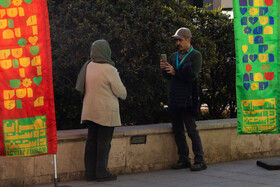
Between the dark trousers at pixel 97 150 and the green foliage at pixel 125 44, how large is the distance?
1448mm

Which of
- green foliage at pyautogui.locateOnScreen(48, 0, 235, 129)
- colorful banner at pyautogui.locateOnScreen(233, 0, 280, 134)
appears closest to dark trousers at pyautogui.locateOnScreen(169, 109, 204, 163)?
colorful banner at pyautogui.locateOnScreen(233, 0, 280, 134)

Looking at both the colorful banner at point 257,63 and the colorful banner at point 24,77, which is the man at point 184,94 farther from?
the colorful banner at point 24,77

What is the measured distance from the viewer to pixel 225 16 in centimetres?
1190

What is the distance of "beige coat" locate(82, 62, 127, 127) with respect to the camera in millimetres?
7566

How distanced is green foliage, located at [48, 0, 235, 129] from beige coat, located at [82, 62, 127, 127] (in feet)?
3.99

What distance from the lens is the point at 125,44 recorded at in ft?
30.1

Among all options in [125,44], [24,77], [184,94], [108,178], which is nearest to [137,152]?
[108,178]

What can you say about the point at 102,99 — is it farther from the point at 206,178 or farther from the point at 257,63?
the point at 257,63

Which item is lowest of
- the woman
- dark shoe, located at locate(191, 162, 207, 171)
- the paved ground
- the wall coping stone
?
the paved ground

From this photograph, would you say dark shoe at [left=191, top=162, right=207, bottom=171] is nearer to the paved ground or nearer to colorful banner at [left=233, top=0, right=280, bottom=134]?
the paved ground

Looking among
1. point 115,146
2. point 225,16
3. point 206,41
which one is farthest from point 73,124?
point 225,16

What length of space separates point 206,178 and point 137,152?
3.57 ft

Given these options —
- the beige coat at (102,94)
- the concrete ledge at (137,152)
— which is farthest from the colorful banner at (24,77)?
the beige coat at (102,94)

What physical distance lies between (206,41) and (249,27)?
2260 mm
